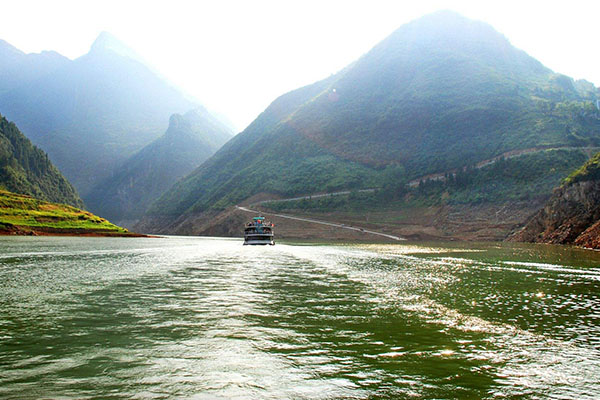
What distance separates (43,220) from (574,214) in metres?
134

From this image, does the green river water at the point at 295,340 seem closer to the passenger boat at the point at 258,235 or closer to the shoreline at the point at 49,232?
the passenger boat at the point at 258,235

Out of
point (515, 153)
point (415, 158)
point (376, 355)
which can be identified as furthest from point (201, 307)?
point (415, 158)

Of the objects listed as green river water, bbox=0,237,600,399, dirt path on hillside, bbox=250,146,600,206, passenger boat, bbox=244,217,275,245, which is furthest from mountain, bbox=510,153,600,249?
green river water, bbox=0,237,600,399

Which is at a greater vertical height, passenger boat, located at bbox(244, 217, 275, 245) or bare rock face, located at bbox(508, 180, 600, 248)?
bare rock face, located at bbox(508, 180, 600, 248)

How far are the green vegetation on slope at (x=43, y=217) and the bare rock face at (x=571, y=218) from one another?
122667 millimetres

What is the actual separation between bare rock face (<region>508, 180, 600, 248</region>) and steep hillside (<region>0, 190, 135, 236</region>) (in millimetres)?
121358

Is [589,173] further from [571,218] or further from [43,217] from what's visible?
[43,217]

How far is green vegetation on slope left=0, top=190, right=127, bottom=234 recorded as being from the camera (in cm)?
11258

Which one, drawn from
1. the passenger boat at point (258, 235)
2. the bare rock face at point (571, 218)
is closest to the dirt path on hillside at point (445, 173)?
the bare rock face at point (571, 218)

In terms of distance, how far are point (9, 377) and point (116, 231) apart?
136 m

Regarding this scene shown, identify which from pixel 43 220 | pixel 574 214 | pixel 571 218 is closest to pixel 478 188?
pixel 574 214

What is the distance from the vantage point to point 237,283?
2991 cm

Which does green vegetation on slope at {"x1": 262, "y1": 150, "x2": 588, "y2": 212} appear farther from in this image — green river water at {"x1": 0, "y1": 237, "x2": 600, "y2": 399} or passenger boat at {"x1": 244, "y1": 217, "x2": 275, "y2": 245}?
green river water at {"x1": 0, "y1": 237, "x2": 600, "y2": 399}

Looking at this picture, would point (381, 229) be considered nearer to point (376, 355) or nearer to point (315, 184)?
point (315, 184)
